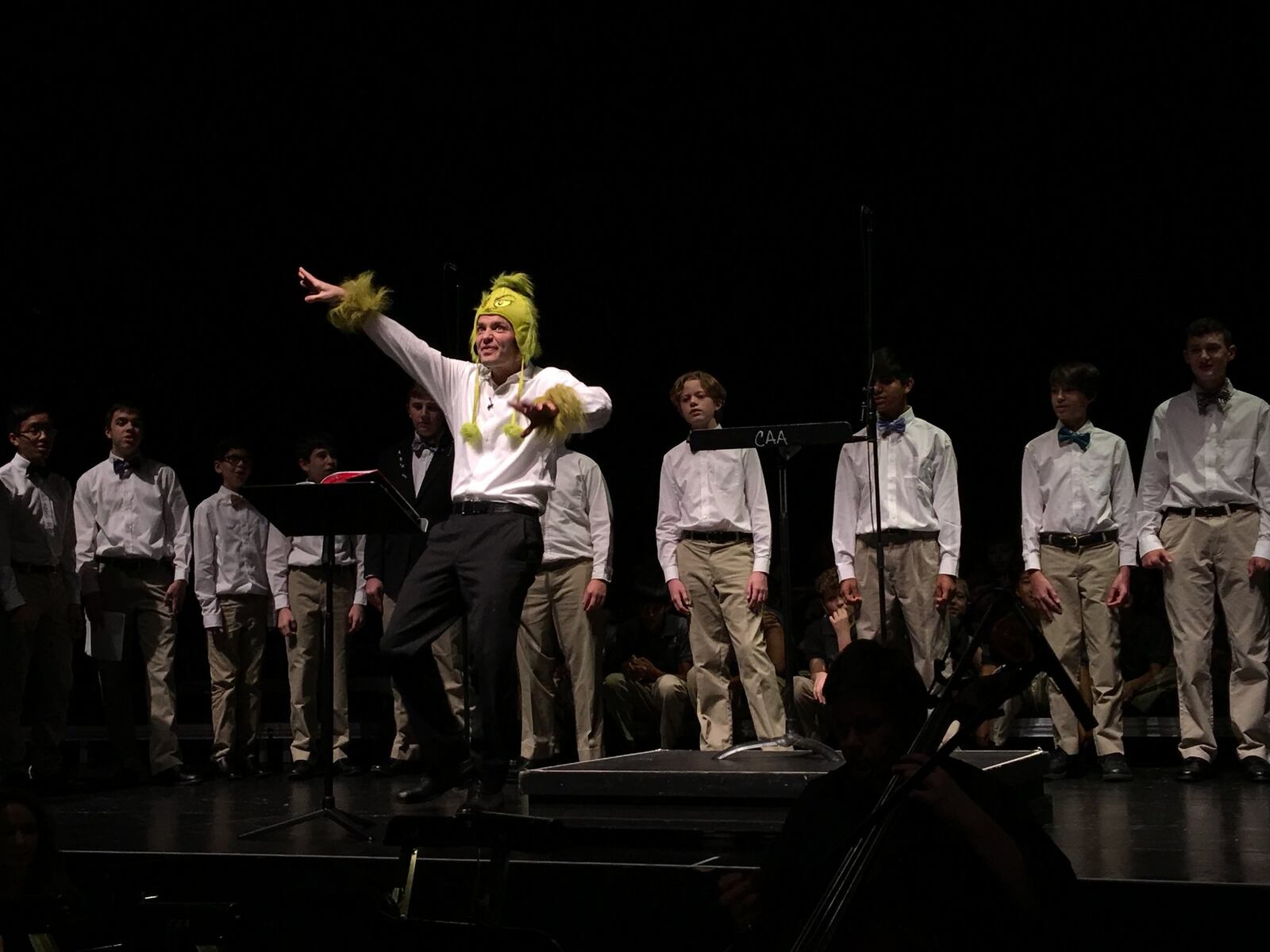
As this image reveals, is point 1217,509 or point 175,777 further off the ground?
point 1217,509

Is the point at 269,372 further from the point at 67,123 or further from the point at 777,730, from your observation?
the point at 777,730

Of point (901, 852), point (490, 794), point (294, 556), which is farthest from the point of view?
point (294, 556)

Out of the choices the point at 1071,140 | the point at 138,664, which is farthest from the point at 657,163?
the point at 138,664

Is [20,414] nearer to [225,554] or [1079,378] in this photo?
[225,554]

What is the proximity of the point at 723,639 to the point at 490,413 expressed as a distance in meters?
1.93

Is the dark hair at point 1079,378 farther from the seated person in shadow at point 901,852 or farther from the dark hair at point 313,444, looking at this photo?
the seated person in shadow at point 901,852

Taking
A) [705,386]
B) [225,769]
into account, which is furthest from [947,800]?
[225,769]

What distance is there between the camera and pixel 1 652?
18.4ft

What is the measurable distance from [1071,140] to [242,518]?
4.45 metres

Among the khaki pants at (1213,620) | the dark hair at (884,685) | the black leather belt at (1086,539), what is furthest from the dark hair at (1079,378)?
the dark hair at (884,685)

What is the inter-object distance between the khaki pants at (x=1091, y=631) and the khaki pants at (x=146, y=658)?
396cm

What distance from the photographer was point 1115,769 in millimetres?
5113

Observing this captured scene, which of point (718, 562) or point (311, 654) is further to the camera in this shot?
point (311, 654)

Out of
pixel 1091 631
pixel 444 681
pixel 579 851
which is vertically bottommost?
pixel 579 851
